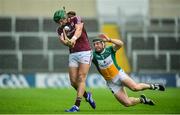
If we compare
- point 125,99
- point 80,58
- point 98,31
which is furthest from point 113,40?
point 98,31

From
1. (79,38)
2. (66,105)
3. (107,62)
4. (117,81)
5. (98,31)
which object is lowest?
(98,31)

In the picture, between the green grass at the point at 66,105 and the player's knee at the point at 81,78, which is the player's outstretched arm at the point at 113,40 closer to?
the player's knee at the point at 81,78

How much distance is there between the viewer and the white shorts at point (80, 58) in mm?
14930

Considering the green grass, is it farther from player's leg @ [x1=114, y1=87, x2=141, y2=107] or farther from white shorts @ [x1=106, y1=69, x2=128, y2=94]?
white shorts @ [x1=106, y1=69, x2=128, y2=94]

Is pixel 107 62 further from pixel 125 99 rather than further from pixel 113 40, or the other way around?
pixel 125 99

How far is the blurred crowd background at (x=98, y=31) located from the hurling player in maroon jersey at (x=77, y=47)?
11.2 m

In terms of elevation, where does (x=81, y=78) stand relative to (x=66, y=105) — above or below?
above

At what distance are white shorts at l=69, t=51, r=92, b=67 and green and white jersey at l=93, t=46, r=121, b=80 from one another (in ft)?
0.44

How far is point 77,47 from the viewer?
49.3 feet

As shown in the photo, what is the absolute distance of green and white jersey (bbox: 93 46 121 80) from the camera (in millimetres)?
14891

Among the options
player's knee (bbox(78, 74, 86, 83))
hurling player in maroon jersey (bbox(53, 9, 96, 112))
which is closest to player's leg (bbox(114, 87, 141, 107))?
hurling player in maroon jersey (bbox(53, 9, 96, 112))

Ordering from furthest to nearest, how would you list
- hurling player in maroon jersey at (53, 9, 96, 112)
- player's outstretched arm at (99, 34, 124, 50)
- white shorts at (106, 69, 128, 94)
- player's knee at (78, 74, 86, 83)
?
white shorts at (106, 69, 128, 94) < player's knee at (78, 74, 86, 83) < hurling player in maroon jersey at (53, 9, 96, 112) < player's outstretched arm at (99, 34, 124, 50)

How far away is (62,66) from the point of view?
28016 millimetres

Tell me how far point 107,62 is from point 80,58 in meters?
0.51
